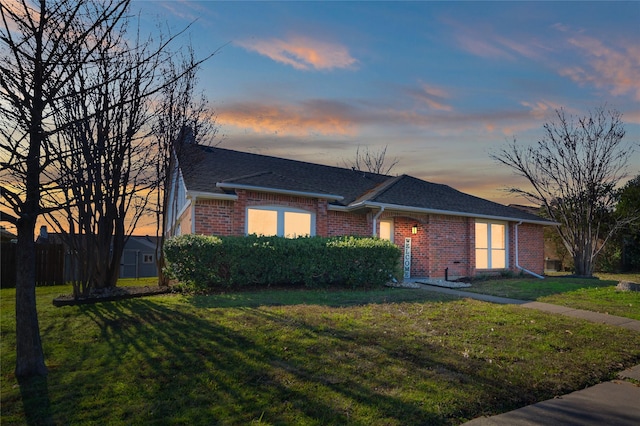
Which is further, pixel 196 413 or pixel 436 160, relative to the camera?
pixel 436 160

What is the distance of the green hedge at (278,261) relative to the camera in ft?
31.9

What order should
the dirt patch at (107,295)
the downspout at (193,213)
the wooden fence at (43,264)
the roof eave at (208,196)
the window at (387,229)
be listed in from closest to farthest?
the dirt patch at (107,295)
the roof eave at (208,196)
the downspout at (193,213)
the wooden fence at (43,264)
the window at (387,229)

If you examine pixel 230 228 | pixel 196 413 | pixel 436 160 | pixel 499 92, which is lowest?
pixel 196 413

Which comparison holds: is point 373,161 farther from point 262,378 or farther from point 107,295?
point 262,378

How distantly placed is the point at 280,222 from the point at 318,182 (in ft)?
11.9

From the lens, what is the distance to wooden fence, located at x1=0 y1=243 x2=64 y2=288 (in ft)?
50.8

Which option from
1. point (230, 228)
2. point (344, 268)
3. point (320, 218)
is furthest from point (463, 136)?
point (230, 228)

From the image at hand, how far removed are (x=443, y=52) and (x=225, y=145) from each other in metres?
10.00

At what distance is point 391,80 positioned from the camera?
1157cm

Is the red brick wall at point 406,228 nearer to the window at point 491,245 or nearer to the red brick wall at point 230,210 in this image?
the red brick wall at point 230,210

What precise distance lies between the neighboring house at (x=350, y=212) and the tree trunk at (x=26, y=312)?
7196 millimetres

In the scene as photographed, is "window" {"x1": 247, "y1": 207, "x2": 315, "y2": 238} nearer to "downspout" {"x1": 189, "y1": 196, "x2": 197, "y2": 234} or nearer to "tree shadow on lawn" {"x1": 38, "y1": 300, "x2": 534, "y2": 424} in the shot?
"downspout" {"x1": 189, "y1": 196, "x2": 197, "y2": 234}

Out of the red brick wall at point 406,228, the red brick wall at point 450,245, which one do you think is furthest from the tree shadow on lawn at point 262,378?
the red brick wall at point 450,245

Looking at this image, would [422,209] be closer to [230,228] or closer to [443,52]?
[443,52]
